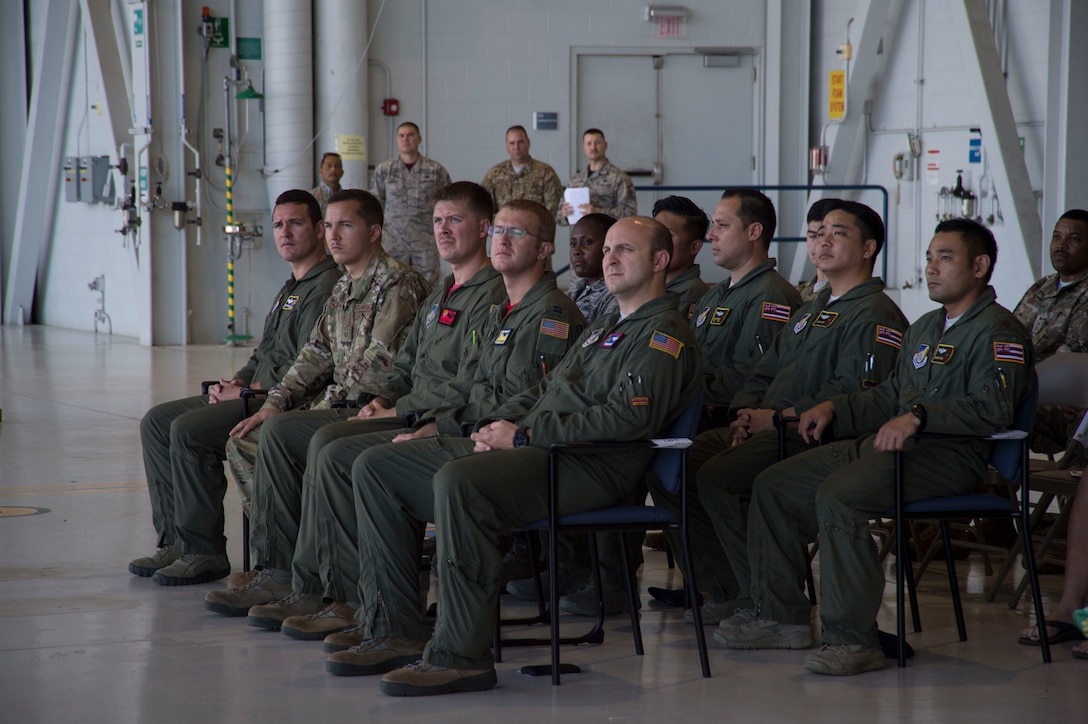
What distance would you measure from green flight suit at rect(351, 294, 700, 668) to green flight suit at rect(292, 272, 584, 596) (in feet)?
0.56

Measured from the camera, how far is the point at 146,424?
16.8ft

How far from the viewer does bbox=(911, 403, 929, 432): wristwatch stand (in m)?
3.74

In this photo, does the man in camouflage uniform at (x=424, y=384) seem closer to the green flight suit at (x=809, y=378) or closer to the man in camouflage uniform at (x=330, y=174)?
the green flight suit at (x=809, y=378)

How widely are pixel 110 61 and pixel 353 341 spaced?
9882mm

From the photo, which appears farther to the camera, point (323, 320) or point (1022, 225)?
point (1022, 225)

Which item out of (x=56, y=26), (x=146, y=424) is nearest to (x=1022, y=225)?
(x=146, y=424)

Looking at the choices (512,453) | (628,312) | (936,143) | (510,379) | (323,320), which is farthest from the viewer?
(936,143)

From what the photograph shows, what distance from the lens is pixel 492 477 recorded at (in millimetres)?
3539

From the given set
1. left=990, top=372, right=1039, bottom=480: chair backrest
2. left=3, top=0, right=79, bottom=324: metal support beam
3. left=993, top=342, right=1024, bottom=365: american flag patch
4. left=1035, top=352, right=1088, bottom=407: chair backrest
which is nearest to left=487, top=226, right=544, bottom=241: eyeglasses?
left=993, top=342, right=1024, bottom=365: american flag patch

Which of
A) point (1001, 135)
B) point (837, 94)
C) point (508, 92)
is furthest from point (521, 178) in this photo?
point (837, 94)

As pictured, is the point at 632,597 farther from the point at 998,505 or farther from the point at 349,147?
the point at 349,147

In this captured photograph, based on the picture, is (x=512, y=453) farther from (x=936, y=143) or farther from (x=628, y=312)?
(x=936, y=143)

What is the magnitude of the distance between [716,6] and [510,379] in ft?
35.6

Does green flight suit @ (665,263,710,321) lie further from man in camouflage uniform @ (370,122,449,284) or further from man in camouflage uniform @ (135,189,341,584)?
man in camouflage uniform @ (370,122,449,284)
